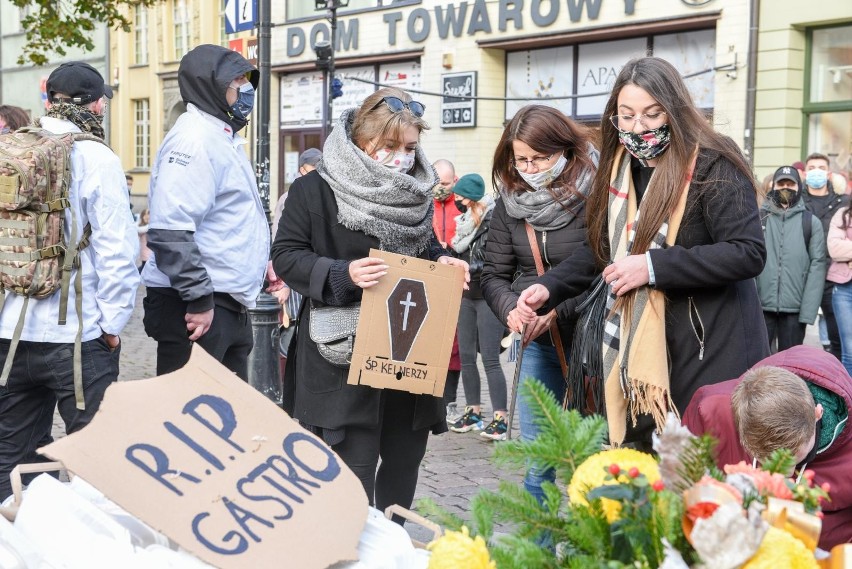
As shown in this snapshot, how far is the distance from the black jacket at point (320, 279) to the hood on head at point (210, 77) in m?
0.67

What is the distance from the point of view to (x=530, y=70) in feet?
60.5

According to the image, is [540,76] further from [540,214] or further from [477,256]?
[540,214]

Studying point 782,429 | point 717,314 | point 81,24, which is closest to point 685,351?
point 717,314

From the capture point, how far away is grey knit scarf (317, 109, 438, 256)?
11.5 feet

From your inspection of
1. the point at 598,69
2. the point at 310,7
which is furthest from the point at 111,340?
the point at 310,7

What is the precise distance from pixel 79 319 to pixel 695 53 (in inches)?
544

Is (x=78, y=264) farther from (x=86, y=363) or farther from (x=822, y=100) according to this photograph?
(x=822, y=100)

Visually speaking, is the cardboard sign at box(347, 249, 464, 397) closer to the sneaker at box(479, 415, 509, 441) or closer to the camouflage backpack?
the camouflage backpack

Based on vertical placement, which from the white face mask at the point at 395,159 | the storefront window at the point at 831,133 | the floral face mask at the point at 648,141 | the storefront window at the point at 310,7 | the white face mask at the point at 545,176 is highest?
the storefront window at the point at 310,7

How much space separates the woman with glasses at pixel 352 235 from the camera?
3.52m

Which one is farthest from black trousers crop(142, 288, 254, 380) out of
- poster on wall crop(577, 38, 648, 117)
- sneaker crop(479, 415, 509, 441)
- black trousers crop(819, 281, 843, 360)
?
poster on wall crop(577, 38, 648, 117)

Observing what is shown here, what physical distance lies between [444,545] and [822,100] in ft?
47.7

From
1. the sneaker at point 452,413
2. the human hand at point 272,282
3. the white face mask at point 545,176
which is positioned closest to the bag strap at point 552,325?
the white face mask at point 545,176

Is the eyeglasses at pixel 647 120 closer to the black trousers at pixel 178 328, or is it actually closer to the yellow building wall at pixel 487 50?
the black trousers at pixel 178 328
